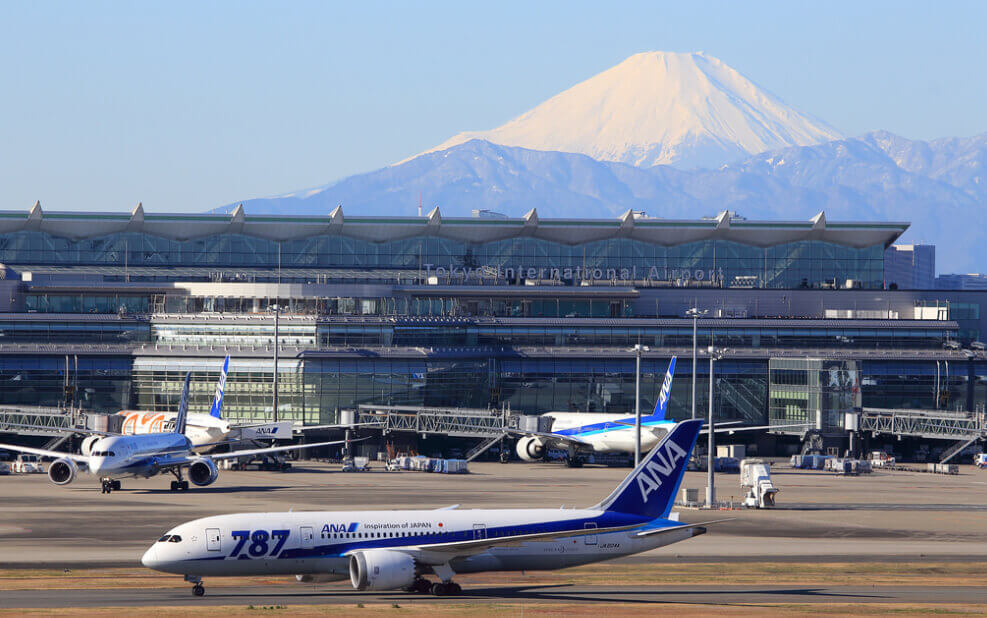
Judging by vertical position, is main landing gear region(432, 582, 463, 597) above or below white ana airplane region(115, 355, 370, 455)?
below

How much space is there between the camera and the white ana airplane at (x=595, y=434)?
5212 inches

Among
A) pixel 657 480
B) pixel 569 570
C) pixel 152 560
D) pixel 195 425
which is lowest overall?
pixel 569 570

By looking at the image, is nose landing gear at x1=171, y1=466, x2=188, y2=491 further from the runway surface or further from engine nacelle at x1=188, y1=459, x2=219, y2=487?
the runway surface

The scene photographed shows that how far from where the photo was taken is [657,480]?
58469 millimetres

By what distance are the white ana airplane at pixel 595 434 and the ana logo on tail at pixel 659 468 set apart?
69198 mm

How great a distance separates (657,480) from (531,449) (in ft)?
290

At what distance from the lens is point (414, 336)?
167875mm

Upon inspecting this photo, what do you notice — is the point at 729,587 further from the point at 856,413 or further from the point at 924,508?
the point at 856,413

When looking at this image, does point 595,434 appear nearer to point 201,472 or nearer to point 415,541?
point 201,472

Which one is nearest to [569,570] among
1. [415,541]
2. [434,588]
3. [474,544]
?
[434,588]

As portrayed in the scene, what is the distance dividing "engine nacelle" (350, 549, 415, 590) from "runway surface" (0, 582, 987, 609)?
83cm

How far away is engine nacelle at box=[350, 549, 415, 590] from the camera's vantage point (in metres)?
52.1

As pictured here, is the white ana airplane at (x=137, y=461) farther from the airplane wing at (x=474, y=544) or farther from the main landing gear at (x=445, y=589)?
the airplane wing at (x=474, y=544)

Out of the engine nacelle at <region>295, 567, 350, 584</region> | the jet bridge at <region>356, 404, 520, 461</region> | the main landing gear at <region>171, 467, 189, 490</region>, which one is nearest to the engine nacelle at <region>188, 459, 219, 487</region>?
the main landing gear at <region>171, 467, 189, 490</region>
